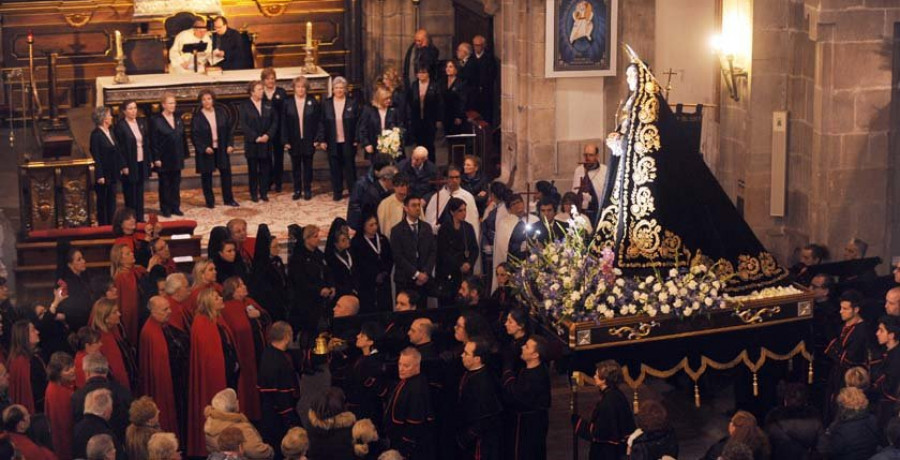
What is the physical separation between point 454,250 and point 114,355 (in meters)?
3.95

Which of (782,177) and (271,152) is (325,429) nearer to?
(782,177)

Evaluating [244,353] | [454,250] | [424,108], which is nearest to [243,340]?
[244,353]

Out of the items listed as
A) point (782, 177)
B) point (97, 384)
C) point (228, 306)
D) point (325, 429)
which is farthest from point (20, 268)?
point (782, 177)

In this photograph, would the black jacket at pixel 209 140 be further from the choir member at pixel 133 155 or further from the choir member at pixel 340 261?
the choir member at pixel 340 261

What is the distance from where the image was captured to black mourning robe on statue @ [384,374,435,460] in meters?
12.4

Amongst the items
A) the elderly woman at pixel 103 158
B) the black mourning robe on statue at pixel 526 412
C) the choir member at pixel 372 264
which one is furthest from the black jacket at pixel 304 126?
the black mourning robe on statue at pixel 526 412

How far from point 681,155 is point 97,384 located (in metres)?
4.84

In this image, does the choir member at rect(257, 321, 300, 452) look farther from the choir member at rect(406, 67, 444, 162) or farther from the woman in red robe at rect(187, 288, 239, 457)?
the choir member at rect(406, 67, 444, 162)

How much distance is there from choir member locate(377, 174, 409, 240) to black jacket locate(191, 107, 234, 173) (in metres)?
3.38

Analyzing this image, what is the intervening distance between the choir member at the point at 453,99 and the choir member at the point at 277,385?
8743mm

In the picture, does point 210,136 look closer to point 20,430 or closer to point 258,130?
point 258,130

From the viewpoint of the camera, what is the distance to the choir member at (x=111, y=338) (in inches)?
515

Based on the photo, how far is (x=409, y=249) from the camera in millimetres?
15906

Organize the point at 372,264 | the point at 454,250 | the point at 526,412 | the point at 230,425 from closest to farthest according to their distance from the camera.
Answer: the point at 230,425 < the point at 526,412 < the point at 372,264 < the point at 454,250
